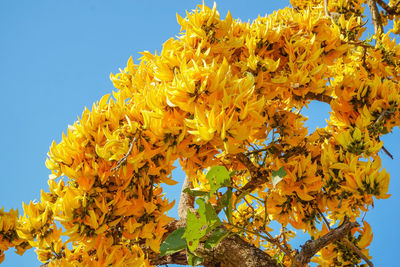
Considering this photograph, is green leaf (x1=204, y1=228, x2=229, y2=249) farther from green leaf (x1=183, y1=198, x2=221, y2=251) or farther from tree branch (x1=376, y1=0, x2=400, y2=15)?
tree branch (x1=376, y1=0, x2=400, y2=15)

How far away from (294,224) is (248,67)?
0.81 meters

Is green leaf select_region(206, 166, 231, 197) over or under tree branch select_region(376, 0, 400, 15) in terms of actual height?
under

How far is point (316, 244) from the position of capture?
6.09ft

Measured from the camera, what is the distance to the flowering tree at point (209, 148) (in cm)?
117

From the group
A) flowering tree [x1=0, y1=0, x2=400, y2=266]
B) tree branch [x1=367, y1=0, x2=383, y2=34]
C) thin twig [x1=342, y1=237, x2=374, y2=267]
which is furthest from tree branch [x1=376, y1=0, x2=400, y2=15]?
thin twig [x1=342, y1=237, x2=374, y2=267]

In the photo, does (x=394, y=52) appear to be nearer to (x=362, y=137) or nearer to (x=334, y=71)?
(x=334, y=71)

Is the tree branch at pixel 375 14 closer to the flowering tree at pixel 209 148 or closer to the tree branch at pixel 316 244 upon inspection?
the flowering tree at pixel 209 148

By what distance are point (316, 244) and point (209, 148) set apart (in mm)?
871

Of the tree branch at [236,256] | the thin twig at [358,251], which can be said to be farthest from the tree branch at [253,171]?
the thin twig at [358,251]

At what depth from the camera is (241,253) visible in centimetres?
198

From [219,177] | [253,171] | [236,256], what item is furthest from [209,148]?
[236,256]

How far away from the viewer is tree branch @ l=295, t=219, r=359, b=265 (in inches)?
72.2

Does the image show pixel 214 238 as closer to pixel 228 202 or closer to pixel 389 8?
pixel 228 202

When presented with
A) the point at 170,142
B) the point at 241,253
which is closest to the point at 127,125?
the point at 170,142
